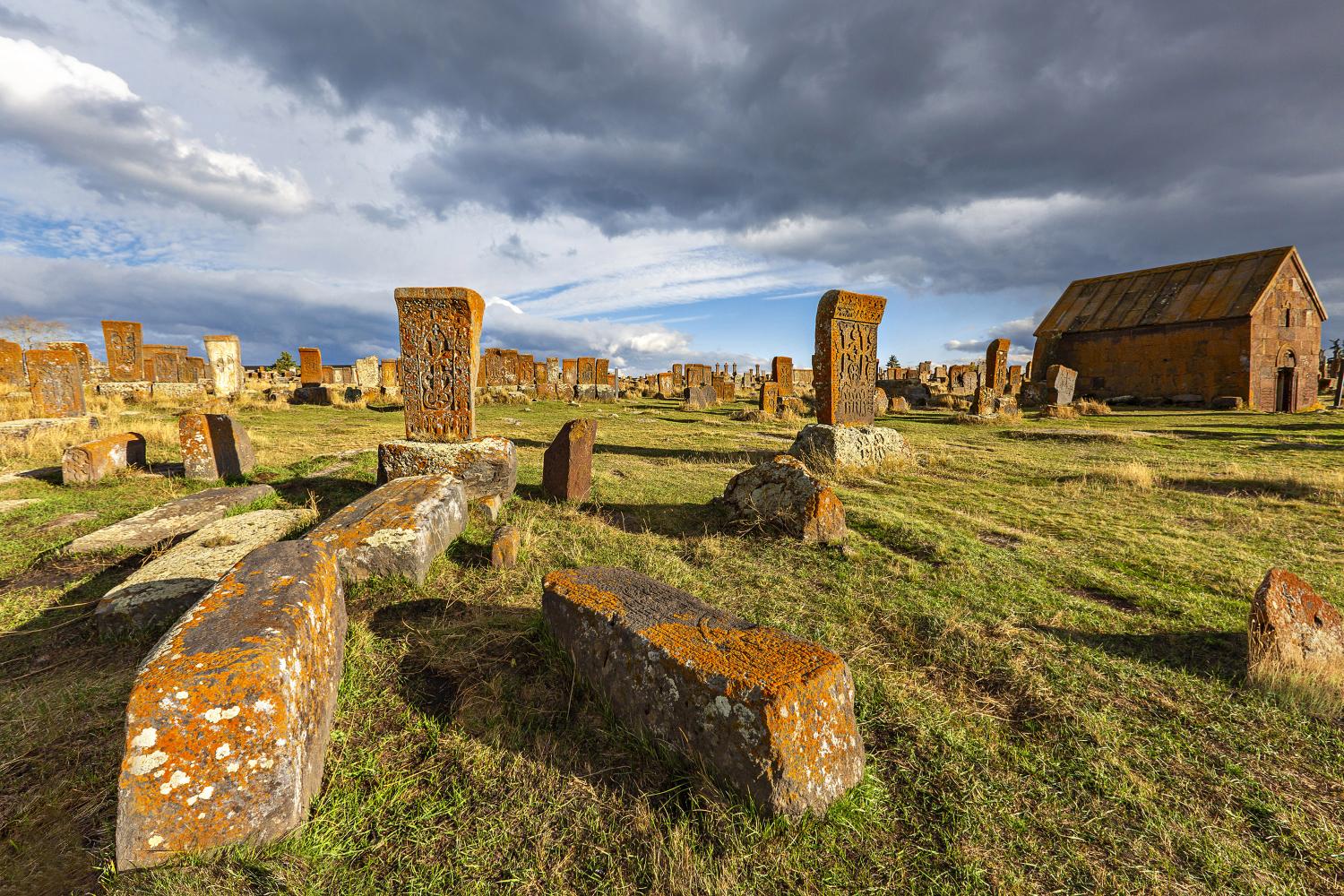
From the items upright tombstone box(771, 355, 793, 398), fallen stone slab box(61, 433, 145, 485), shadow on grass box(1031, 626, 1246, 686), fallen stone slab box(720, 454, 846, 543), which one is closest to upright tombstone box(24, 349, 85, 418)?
fallen stone slab box(61, 433, 145, 485)

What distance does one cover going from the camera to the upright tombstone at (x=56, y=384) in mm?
10000

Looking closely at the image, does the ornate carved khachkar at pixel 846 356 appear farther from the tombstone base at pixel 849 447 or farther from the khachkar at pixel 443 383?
the khachkar at pixel 443 383

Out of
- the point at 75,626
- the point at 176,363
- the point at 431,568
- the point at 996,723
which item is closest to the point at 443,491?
the point at 431,568

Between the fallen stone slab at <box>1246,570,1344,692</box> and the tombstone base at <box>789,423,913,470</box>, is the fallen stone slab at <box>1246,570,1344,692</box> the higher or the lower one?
the lower one

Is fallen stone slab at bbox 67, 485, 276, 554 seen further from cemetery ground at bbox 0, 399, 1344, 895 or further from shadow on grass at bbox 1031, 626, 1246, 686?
shadow on grass at bbox 1031, 626, 1246, 686

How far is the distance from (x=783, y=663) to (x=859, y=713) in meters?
0.70

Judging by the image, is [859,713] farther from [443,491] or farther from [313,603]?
[443,491]

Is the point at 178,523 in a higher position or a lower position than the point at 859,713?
higher

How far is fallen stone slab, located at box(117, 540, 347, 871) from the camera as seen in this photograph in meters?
1.49

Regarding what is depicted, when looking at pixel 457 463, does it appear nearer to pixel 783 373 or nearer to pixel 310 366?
pixel 783 373

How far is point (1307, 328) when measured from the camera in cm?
2002

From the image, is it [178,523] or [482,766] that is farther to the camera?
[178,523]

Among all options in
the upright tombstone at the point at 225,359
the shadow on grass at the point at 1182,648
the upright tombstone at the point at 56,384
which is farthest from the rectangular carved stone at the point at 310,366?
the shadow on grass at the point at 1182,648

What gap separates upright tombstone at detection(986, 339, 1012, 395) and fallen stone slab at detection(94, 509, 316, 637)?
2099 centimetres
